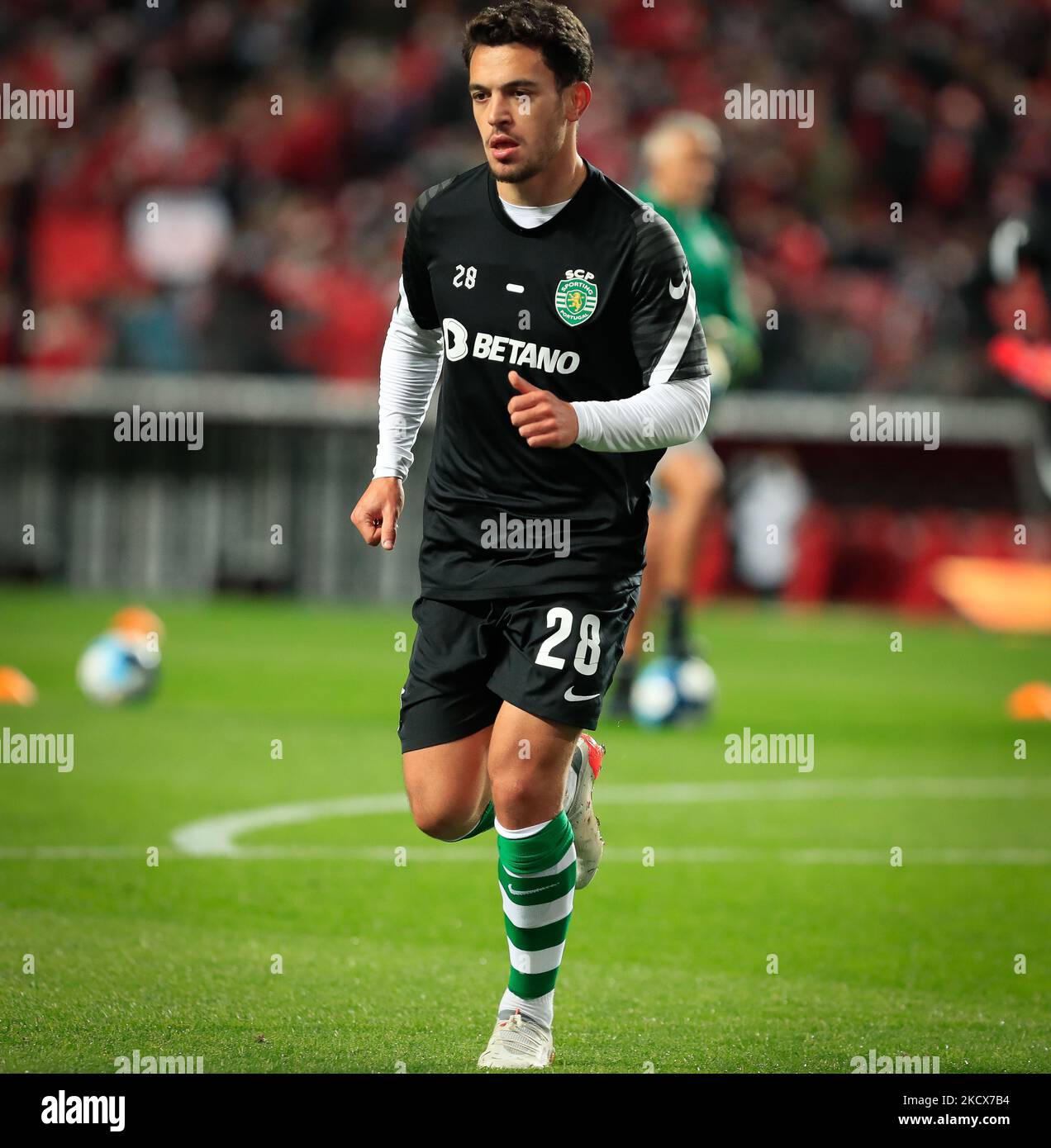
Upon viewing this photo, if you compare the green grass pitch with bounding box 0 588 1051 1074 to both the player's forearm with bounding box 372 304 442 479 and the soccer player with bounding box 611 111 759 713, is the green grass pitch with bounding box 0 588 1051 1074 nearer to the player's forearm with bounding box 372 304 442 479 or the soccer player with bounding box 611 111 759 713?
the soccer player with bounding box 611 111 759 713

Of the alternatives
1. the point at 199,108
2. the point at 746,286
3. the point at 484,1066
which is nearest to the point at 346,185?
the point at 199,108

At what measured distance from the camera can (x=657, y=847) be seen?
741 centimetres

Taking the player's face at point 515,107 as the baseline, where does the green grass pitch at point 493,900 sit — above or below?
below

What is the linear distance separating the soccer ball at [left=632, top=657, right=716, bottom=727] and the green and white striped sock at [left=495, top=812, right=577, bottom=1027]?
5.65 metres

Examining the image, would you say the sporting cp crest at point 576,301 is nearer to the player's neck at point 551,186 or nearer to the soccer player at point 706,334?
the player's neck at point 551,186

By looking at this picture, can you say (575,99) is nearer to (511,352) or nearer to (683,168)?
(511,352)

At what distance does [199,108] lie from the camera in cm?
2045

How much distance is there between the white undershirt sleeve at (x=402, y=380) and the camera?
510 centimetres

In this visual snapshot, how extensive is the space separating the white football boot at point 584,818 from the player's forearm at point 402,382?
866 millimetres

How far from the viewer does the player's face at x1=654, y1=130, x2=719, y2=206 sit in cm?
993

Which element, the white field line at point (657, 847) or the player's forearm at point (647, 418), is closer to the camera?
the player's forearm at point (647, 418)

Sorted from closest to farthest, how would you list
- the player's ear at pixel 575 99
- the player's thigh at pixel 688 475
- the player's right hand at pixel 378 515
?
the player's ear at pixel 575 99 < the player's right hand at pixel 378 515 < the player's thigh at pixel 688 475

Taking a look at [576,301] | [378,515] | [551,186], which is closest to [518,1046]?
[378,515]

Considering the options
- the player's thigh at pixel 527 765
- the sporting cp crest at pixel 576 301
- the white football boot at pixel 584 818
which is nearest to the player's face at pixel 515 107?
the sporting cp crest at pixel 576 301
